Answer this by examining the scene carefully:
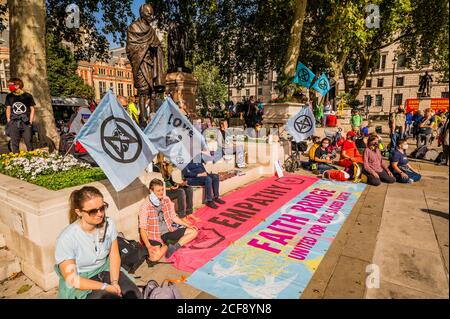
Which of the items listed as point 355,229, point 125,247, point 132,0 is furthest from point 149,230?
point 132,0

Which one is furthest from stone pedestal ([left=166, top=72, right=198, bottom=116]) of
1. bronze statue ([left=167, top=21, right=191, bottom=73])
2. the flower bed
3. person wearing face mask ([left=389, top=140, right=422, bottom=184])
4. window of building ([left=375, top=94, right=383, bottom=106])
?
window of building ([left=375, top=94, right=383, bottom=106])

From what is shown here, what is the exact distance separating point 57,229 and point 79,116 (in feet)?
14.9

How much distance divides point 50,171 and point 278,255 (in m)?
4.32

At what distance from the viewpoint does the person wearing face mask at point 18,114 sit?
653cm

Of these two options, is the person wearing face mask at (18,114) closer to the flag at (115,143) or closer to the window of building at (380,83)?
the flag at (115,143)

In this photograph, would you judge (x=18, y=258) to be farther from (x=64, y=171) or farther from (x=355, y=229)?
(x=355, y=229)

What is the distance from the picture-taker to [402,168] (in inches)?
345

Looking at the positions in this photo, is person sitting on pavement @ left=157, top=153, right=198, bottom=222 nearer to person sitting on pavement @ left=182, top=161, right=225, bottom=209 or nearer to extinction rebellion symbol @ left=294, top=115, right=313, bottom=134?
person sitting on pavement @ left=182, top=161, right=225, bottom=209

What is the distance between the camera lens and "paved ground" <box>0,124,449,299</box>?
1.72m

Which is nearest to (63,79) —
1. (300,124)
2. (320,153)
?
(300,124)

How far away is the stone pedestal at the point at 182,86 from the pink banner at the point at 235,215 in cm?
498

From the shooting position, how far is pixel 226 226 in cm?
552

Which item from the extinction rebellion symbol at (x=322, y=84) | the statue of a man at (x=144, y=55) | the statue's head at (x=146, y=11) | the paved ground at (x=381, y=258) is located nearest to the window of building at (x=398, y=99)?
the extinction rebellion symbol at (x=322, y=84)

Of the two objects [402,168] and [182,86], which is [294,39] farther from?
[402,168]
